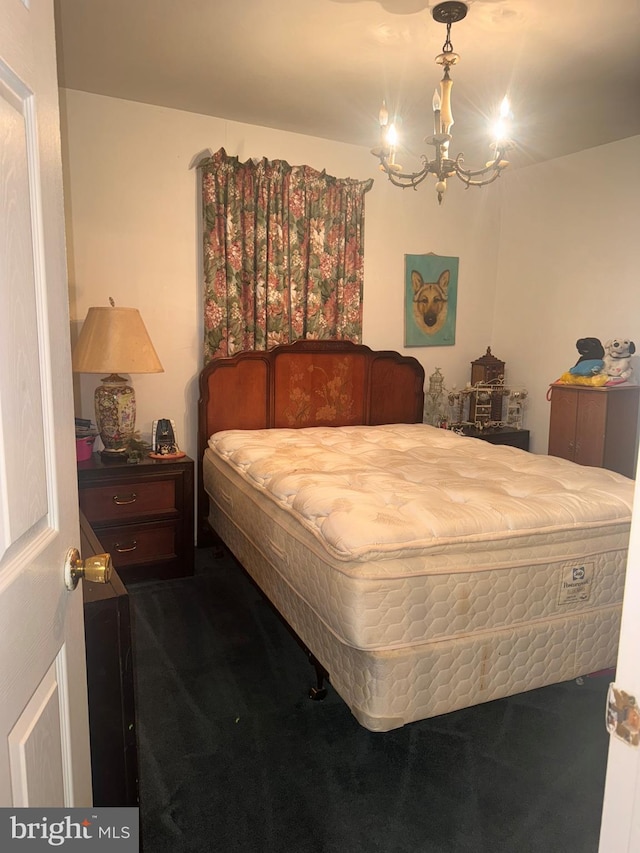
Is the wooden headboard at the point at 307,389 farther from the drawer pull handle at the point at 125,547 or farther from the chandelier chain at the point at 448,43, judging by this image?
the chandelier chain at the point at 448,43

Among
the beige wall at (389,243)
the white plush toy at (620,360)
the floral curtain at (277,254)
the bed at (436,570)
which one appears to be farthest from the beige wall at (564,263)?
the bed at (436,570)

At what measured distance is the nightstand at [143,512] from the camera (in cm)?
283

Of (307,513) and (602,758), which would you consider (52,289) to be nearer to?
(307,513)

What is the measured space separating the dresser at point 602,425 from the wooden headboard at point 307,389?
102 centimetres

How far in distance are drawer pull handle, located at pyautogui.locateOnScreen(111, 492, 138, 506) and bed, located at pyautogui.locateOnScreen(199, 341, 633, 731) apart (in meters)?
0.60

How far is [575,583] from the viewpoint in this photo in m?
1.86

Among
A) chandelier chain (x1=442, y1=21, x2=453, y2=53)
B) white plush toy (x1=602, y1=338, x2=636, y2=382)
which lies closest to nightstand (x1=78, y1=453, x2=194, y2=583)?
chandelier chain (x1=442, y1=21, x2=453, y2=53)

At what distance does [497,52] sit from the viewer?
8.32 ft

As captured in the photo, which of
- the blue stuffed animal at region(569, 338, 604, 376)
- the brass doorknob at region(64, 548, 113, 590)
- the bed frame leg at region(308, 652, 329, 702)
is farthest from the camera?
the blue stuffed animal at region(569, 338, 604, 376)

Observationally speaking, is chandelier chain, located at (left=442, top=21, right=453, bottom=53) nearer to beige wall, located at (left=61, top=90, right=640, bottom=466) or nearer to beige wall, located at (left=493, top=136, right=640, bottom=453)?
beige wall, located at (left=61, top=90, right=640, bottom=466)

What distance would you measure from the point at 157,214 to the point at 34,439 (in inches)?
115

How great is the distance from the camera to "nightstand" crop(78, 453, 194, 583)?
2834mm

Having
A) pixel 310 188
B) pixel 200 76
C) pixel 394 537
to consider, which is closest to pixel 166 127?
pixel 200 76

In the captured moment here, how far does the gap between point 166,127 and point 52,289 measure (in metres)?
2.94
